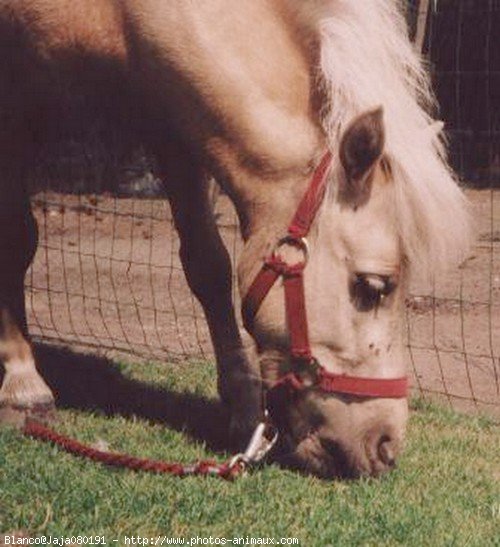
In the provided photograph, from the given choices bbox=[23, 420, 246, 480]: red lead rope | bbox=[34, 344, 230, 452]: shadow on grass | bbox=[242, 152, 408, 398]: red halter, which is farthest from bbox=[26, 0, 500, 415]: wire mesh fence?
bbox=[23, 420, 246, 480]: red lead rope

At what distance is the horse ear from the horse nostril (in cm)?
68

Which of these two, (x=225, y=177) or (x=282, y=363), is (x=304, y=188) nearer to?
(x=225, y=177)

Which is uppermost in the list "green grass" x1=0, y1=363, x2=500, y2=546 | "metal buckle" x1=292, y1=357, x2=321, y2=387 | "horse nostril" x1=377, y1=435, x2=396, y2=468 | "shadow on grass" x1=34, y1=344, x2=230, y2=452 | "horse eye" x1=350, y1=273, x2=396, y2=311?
"horse eye" x1=350, y1=273, x2=396, y2=311

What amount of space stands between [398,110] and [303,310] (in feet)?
2.03

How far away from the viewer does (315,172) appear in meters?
3.09

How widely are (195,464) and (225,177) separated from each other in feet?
2.82

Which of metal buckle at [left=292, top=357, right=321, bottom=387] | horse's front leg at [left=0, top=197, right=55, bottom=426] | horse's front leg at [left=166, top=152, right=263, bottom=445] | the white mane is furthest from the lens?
horse's front leg at [left=166, top=152, right=263, bottom=445]

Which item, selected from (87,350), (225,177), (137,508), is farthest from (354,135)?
(87,350)

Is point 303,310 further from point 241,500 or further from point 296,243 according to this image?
point 241,500

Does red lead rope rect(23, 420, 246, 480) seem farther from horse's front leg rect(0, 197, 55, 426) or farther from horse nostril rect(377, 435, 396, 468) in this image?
horse's front leg rect(0, 197, 55, 426)

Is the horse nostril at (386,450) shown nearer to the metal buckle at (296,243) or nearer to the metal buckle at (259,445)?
the metal buckle at (259,445)

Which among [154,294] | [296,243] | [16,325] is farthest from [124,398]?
[154,294]

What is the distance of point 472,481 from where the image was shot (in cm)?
346

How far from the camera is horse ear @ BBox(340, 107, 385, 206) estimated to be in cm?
290
